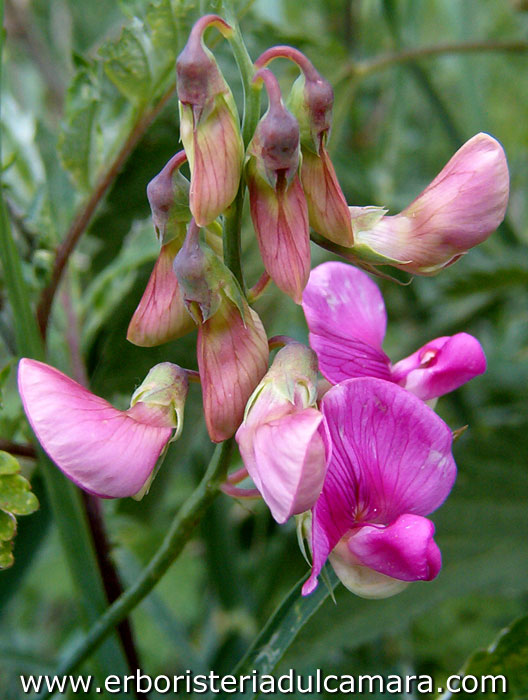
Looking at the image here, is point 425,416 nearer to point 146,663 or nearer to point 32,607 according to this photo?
point 146,663

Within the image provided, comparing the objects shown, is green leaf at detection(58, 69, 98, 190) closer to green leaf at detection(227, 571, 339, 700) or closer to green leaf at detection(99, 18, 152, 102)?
green leaf at detection(99, 18, 152, 102)

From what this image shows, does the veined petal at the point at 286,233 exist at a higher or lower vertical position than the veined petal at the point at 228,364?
higher

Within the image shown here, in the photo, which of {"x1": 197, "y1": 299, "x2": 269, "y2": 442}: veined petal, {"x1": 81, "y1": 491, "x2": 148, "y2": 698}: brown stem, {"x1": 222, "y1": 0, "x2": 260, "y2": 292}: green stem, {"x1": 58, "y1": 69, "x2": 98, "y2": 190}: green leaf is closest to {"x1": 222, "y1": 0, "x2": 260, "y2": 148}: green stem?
{"x1": 222, "y1": 0, "x2": 260, "y2": 292}: green stem

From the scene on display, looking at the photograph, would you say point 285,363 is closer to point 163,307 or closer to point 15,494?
point 163,307

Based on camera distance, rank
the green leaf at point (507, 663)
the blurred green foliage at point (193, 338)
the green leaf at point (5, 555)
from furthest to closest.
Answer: the blurred green foliage at point (193, 338) → the green leaf at point (507, 663) → the green leaf at point (5, 555)

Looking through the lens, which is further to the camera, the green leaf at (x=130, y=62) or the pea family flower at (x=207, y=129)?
the green leaf at (x=130, y=62)

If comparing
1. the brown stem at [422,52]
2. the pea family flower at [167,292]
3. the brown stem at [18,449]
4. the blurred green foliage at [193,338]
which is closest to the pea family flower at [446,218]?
the pea family flower at [167,292]

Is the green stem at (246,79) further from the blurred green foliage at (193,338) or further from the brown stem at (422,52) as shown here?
the brown stem at (422,52)
